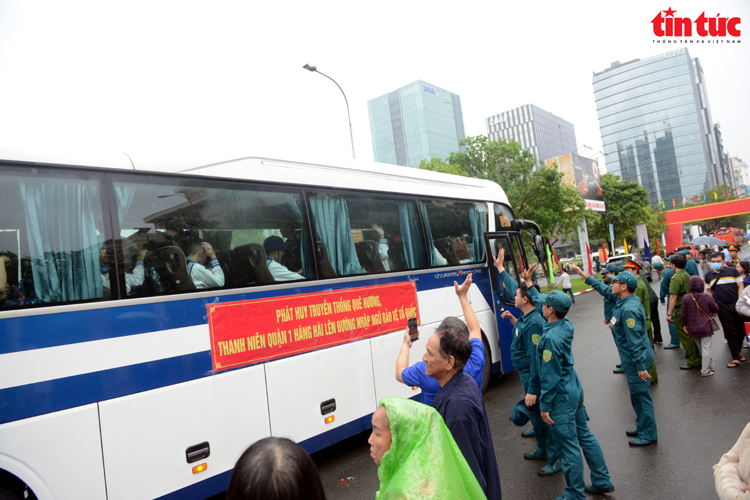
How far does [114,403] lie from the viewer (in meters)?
3.61

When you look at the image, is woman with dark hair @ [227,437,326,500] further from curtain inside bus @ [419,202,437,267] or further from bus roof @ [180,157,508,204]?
curtain inside bus @ [419,202,437,267]

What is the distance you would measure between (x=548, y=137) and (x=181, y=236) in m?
178

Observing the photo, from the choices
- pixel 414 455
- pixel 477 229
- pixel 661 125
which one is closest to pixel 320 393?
pixel 414 455

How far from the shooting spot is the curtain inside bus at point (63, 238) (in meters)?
3.46

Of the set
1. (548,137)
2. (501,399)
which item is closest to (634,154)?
(548,137)

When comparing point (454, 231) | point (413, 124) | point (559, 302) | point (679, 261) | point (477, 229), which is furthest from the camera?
point (413, 124)

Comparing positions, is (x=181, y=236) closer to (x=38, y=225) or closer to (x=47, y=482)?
(x=38, y=225)

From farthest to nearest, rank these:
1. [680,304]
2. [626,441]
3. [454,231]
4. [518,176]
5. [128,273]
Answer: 1. [518,176]
2. [680,304]
3. [454,231]
4. [626,441]
5. [128,273]

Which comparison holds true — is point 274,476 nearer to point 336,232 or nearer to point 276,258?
point 276,258

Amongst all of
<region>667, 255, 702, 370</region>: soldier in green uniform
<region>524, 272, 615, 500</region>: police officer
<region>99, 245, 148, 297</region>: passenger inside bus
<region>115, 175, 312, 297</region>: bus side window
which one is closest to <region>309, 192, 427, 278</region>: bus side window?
<region>115, 175, 312, 297</region>: bus side window

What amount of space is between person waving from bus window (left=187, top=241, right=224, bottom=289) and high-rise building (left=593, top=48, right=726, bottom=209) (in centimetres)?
16205

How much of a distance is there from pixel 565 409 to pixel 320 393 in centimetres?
245

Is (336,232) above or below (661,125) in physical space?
below

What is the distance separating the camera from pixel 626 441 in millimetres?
5141
